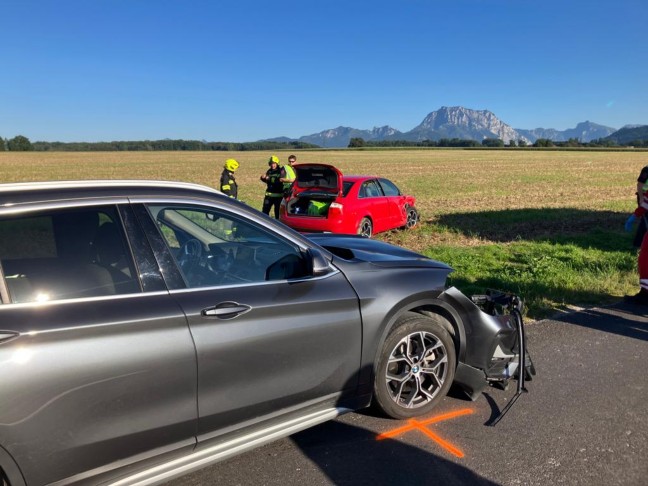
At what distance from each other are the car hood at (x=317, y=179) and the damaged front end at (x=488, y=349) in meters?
6.43

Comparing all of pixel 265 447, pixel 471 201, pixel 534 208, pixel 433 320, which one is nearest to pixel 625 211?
pixel 534 208

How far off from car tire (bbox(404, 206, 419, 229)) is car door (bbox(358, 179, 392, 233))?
2.95ft

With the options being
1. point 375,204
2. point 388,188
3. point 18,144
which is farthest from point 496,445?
point 18,144

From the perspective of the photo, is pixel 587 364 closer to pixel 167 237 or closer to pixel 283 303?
pixel 283 303

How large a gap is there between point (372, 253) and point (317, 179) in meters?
6.70

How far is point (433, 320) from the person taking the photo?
3.35 meters

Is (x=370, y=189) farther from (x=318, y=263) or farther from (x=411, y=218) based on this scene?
(x=318, y=263)

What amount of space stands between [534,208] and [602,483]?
13076mm

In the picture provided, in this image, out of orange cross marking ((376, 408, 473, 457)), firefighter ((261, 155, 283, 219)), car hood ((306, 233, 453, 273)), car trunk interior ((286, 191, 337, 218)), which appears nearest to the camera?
orange cross marking ((376, 408, 473, 457))

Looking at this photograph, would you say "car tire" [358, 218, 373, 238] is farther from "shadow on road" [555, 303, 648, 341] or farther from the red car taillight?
"shadow on road" [555, 303, 648, 341]

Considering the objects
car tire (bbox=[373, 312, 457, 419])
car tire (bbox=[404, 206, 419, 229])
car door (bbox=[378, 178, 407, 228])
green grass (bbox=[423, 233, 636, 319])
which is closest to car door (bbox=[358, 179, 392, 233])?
car door (bbox=[378, 178, 407, 228])

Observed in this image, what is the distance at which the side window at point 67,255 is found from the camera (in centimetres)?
217

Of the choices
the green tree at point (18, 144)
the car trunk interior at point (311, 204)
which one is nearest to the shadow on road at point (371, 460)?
the car trunk interior at point (311, 204)

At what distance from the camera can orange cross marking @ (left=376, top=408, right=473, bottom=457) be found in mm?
3033
